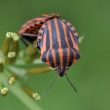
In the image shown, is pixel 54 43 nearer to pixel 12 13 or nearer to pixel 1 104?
pixel 1 104

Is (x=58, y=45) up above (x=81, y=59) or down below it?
above

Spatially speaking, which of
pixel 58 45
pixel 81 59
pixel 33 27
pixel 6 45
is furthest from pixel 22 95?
pixel 81 59

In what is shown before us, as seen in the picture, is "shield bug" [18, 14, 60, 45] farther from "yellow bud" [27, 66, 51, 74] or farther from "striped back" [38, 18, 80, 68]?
"yellow bud" [27, 66, 51, 74]

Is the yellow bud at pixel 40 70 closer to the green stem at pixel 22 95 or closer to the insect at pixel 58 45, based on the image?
the green stem at pixel 22 95

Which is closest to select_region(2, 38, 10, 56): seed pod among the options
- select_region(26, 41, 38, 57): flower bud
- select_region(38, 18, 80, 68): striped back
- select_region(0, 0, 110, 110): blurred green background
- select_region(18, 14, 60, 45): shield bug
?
select_region(18, 14, 60, 45): shield bug

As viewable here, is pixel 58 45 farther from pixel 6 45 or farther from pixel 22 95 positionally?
pixel 22 95

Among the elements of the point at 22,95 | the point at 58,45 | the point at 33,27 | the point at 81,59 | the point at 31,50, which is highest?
the point at 33,27

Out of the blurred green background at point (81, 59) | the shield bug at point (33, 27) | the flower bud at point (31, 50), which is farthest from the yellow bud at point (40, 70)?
the blurred green background at point (81, 59)

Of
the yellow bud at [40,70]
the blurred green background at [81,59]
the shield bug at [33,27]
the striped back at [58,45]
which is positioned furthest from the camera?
the blurred green background at [81,59]

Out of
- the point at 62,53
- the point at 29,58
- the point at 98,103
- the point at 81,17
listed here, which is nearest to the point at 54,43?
the point at 62,53
